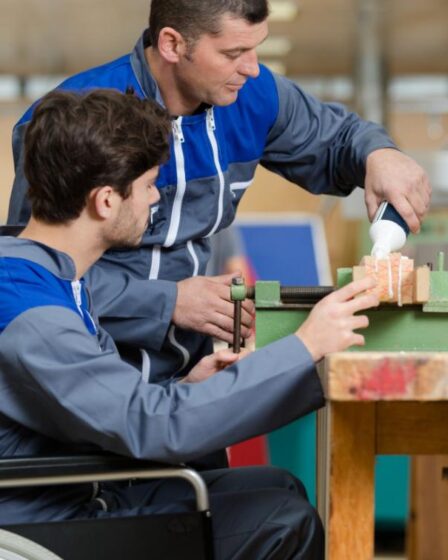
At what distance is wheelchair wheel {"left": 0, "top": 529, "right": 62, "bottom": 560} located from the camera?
1344mm

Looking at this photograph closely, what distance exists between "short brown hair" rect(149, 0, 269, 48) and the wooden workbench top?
95 cm

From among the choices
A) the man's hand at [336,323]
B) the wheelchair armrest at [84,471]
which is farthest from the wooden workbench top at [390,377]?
the wheelchair armrest at [84,471]

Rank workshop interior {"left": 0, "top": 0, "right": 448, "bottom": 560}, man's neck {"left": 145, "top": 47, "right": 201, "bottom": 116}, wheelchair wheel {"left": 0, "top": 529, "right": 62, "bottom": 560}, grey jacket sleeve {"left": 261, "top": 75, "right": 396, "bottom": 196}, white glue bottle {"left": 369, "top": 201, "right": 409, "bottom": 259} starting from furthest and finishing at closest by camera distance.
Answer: grey jacket sleeve {"left": 261, "top": 75, "right": 396, "bottom": 196}
man's neck {"left": 145, "top": 47, "right": 201, "bottom": 116}
white glue bottle {"left": 369, "top": 201, "right": 409, "bottom": 259}
workshop interior {"left": 0, "top": 0, "right": 448, "bottom": 560}
wheelchair wheel {"left": 0, "top": 529, "right": 62, "bottom": 560}

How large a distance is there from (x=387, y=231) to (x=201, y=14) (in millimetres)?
550

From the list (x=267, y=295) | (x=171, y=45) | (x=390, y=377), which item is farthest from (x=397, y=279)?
(x=171, y=45)

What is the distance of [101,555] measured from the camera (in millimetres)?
1424

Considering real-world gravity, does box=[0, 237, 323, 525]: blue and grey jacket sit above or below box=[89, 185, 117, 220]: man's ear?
below

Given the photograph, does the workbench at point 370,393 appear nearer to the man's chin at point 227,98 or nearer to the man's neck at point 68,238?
the man's neck at point 68,238

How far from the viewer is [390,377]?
121 cm

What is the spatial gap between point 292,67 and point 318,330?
905 cm

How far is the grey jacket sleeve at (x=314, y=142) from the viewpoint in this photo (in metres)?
2.18

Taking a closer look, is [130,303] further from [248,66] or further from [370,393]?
[370,393]

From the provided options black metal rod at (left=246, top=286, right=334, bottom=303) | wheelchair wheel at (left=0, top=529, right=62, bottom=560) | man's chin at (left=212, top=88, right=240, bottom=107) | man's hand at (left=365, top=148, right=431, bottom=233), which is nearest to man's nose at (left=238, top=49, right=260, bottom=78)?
man's chin at (left=212, top=88, right=240, bottom=107)

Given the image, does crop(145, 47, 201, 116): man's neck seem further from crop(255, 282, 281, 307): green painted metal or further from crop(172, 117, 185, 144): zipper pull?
crop(255, 282, 281, 307): green painted metal
